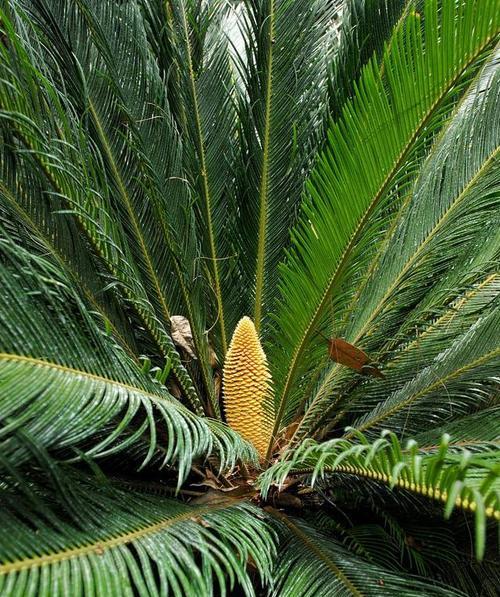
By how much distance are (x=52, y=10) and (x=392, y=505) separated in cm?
140

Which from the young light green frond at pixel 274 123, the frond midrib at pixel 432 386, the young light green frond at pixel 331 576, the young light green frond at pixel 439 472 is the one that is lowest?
the young light green frond at pixel 331 576

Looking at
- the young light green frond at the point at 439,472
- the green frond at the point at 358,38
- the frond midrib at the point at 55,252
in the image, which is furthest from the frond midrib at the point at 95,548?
the green frond at the point at 358,38

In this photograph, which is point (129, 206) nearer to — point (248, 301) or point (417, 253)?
point (248, 301)

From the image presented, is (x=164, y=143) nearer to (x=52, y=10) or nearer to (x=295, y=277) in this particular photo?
(x=52, y=10)

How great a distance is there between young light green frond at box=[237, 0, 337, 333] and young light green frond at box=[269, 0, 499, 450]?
391mm

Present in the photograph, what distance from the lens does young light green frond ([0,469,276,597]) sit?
0.62 m

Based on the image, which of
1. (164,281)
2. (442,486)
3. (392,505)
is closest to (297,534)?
(392,505)

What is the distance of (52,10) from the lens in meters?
1.38

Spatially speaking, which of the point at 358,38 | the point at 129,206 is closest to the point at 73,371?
the point at 129,206

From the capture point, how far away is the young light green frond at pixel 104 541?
24.5 inches

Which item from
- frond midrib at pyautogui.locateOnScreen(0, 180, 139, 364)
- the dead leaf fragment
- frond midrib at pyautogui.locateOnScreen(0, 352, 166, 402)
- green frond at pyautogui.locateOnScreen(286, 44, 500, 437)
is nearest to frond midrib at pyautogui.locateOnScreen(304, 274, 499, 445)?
green frond at pyautogui.locateOnScreen(286, 44, 500, 437)

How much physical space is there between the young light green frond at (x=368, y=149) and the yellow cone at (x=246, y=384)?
0.06 meters

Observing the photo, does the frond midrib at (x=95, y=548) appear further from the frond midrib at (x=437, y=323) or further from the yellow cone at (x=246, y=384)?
the frond midrib at (x=437, y=323)

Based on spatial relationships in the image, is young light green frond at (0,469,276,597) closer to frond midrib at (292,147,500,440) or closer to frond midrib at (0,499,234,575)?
frond midrib at (0,499,234,575)
